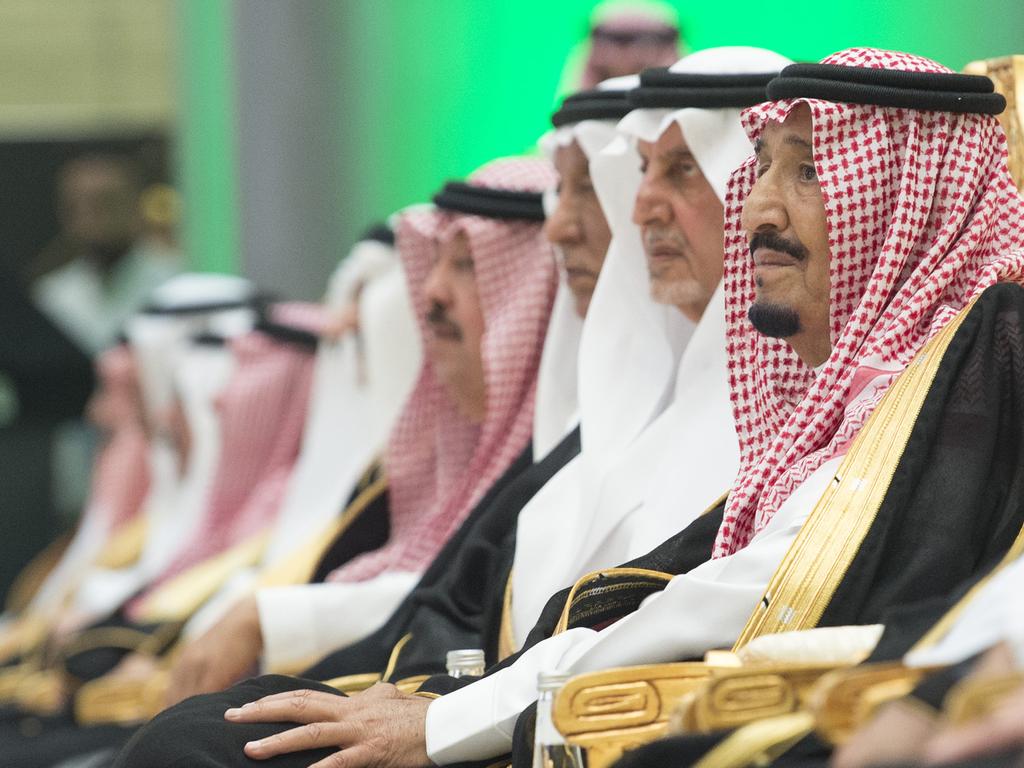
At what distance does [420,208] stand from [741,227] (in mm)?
1997

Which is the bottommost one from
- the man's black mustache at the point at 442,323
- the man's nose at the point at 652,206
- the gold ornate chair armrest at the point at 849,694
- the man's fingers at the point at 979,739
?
the man's black mustache at the point at 442,323

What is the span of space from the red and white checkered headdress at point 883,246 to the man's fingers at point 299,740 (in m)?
0.67

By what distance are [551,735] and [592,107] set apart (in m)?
1.87

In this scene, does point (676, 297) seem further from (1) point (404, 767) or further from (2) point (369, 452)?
(2) point (369, 452)

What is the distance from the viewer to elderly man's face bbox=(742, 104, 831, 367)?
309 cm

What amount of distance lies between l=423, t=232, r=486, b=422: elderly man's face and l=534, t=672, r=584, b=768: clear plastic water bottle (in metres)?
2.08

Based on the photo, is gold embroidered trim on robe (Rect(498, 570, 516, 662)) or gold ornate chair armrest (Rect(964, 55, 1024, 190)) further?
gold embroidered trim on robe (Rect(498, 570, 516, 662))

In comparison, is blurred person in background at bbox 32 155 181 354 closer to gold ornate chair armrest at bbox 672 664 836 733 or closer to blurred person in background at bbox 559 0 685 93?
blurred person in background at bbox 559 0 685 93

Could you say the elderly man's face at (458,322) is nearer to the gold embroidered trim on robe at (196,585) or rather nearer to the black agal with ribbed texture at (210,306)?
the gold embroidered trim on robe at (196,585)

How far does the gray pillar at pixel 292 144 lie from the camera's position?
8.96m

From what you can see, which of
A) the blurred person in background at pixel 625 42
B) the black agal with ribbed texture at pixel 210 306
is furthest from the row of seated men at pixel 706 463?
the black agal with ribbed texture at pixel 210 306

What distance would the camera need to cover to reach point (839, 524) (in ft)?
8.63

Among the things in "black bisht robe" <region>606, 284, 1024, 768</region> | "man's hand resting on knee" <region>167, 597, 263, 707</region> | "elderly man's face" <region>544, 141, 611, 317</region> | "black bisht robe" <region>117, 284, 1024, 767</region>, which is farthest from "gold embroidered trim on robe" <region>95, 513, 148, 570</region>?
"black bisht robe" <region>606, 284, 1024, 768</region>

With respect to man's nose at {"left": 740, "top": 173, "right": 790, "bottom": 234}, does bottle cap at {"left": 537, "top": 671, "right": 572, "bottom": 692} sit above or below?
below
